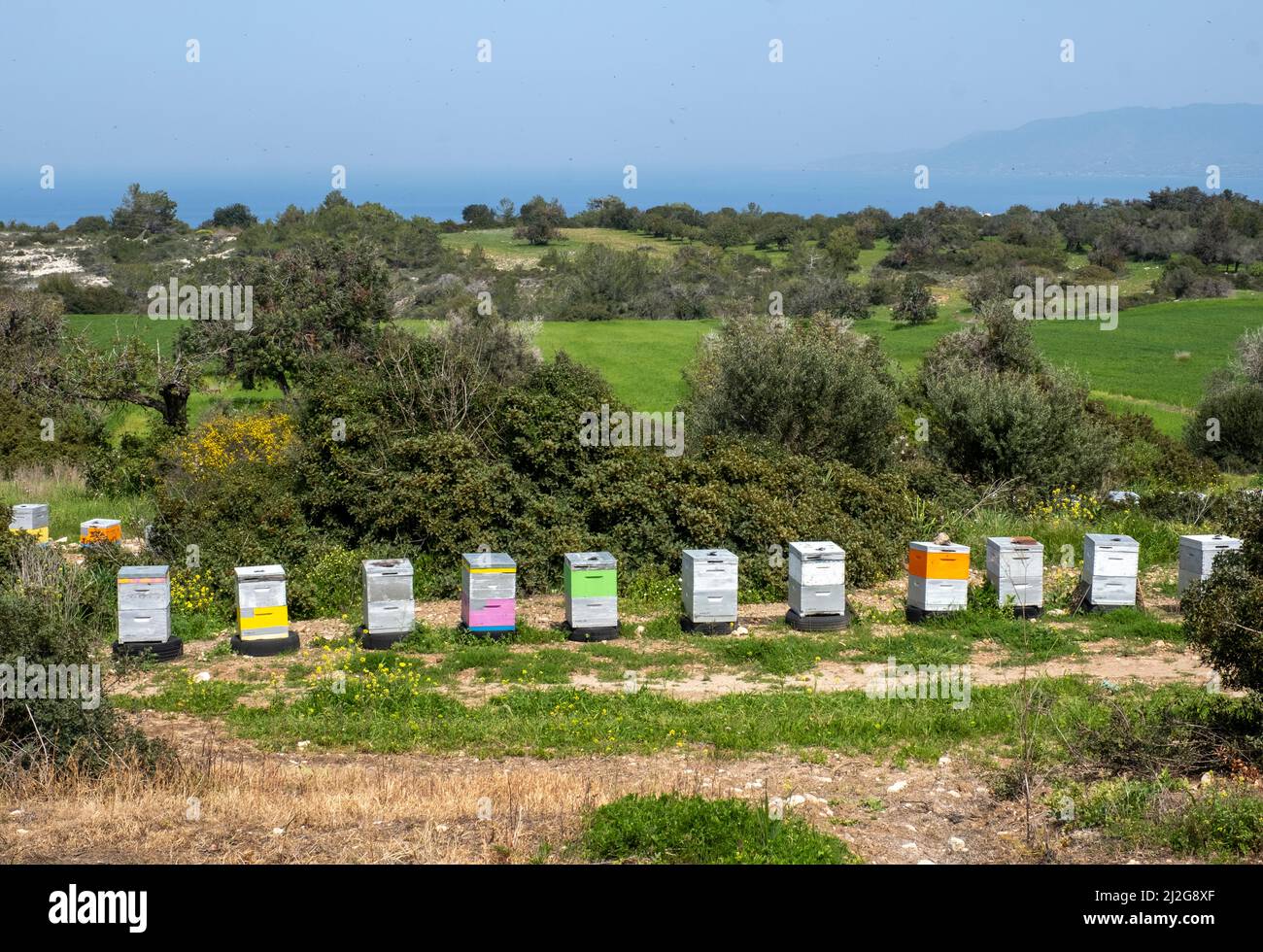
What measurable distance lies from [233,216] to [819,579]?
409 ft

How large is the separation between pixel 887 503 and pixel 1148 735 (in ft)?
33.5

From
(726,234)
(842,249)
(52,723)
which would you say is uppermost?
(726,234)

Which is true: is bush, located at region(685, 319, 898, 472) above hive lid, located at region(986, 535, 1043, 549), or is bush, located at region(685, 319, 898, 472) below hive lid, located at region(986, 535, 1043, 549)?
above

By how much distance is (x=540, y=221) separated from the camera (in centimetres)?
12225

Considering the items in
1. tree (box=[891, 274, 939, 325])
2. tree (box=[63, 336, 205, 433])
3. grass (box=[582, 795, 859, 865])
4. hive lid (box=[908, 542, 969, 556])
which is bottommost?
grass (box=[582, 795, 859, 865])

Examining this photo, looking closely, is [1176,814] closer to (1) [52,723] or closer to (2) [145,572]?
(1) [52,723]

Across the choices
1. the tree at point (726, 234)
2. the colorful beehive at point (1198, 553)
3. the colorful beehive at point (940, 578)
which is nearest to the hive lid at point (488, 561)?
the colorful beehive at point (940, 578)

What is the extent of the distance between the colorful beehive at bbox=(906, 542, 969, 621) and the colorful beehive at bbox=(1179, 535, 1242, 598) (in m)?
3.12

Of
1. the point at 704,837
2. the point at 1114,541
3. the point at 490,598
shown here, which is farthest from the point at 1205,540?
the point at 704,837

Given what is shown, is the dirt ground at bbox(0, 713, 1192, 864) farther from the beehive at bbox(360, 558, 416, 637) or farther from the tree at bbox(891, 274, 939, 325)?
the tree at bbox(891, 274, 939, 325)

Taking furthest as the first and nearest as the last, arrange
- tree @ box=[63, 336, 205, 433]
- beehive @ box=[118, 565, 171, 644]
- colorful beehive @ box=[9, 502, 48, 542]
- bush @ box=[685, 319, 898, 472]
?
tree @ box=[63, 336, 205, 433] < bush @ box=[685, 319, 898, 472] < colorful beehive @ box=[9, 502, 48, 542] < beehive @ box=[118, 565, 171, 644]

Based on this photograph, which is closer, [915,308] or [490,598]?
[490,598]

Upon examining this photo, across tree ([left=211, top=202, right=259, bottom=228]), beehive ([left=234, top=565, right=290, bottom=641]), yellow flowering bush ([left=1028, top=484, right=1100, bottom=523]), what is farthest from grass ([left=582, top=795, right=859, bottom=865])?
tree ([left=211, top=202, right=259, bottom=228])

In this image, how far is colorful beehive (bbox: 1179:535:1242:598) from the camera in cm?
1652
